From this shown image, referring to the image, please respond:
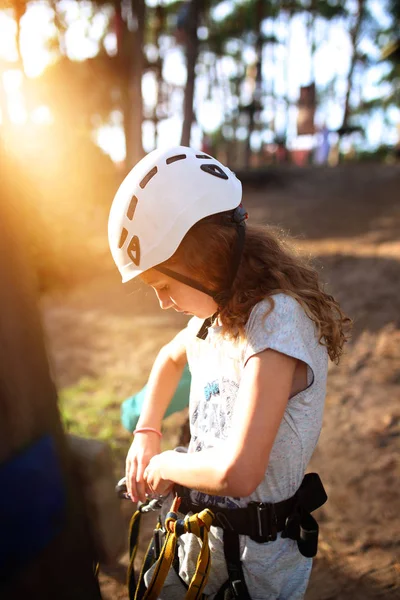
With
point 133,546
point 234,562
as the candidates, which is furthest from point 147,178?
point 133,546

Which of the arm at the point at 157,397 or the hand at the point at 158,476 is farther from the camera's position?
the arm at the point at 157,397

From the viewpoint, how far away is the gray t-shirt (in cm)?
143

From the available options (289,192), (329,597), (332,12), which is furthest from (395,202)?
(332,12)

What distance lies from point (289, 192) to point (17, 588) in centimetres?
1475

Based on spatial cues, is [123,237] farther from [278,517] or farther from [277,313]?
[278,517]

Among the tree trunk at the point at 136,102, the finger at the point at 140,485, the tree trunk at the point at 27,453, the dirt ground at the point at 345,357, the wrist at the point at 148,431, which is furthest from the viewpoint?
the tree trunk at the point at 136,102

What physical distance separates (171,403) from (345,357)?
11.7 feet

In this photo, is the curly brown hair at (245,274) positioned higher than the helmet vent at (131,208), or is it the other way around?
the helmet vent at (131,208)

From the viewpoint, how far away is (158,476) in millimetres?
1580

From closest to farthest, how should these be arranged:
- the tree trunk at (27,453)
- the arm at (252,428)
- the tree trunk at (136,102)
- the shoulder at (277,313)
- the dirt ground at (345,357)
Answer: the tree trunk at (27,453)
the arm at (252,428)
the shoulder at (277,313)
the dirt ground at (345,357)
the tree trunk at (136,102)

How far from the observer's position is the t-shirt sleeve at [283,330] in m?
1.37

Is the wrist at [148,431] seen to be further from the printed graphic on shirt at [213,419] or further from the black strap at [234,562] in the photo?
the black strap at [234,562]

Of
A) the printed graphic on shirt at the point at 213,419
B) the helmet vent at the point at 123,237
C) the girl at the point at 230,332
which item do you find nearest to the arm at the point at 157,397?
the girl at the point at 230,332

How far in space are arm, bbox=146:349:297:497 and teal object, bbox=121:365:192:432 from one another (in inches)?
31.4
